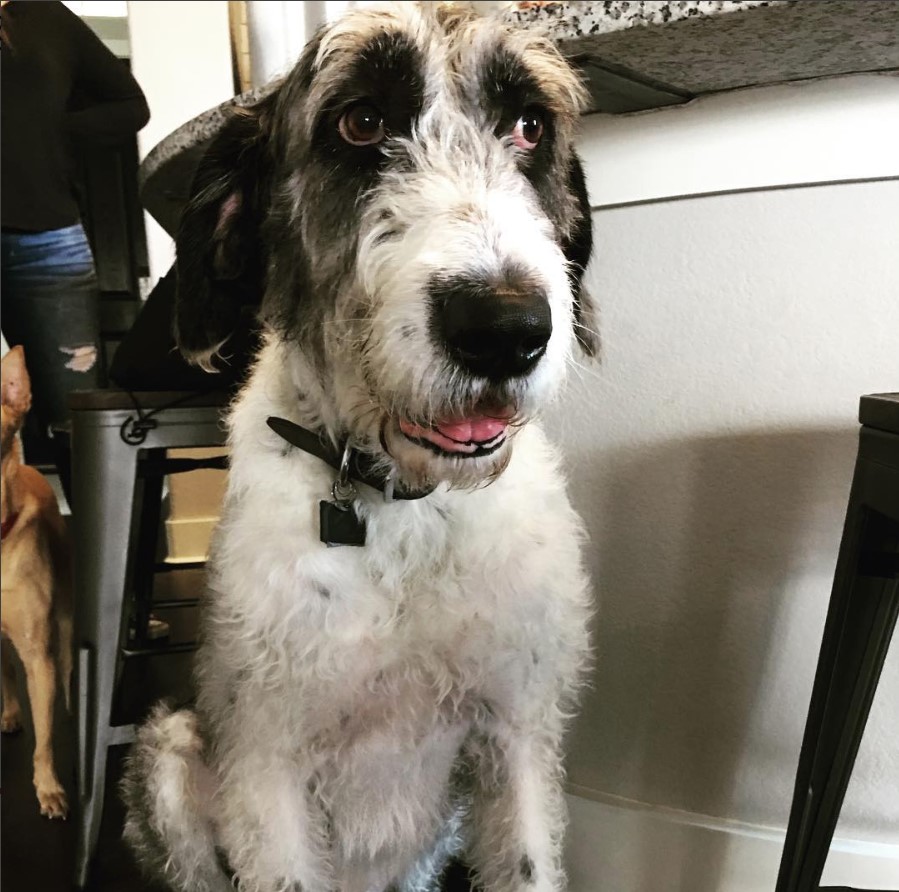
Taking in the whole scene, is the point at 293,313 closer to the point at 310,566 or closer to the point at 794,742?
the point at 310,566

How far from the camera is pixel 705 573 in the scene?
1289 mm

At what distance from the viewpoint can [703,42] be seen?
922 millimetres

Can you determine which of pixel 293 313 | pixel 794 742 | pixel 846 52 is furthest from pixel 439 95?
pixel 794 742

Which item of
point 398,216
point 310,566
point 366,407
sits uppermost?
point 398,216

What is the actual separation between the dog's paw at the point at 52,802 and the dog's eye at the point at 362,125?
1.57 metres

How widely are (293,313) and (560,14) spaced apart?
1.57ft

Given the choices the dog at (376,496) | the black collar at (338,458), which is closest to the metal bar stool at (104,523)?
the dog at (376,496)

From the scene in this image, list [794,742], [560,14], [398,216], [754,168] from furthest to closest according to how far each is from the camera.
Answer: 1. [794,742]
2. [754,168]
3. [560,14]
4. [398,216]

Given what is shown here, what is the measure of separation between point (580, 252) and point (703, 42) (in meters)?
0.31

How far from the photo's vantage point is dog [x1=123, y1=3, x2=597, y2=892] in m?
0.87

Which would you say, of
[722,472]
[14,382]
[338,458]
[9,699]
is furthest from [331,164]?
[9,699]

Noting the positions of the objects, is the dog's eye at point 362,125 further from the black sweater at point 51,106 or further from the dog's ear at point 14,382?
the dog's ear at point 14,382

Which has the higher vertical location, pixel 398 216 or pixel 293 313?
pixel 398 216

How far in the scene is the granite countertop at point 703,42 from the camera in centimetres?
84
